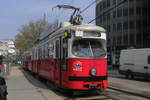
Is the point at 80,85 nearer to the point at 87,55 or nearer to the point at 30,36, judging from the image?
the point at 87,55

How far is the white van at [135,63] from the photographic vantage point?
16.8 metres

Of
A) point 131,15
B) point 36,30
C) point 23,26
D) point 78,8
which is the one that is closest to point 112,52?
point 131,15

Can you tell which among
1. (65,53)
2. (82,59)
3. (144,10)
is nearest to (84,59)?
(82,59)

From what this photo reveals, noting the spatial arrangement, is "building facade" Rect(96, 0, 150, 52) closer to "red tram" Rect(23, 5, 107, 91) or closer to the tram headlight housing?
"red tram" Rect(23, 5, 107, 91)

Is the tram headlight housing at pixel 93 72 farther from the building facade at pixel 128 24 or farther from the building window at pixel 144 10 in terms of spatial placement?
the building window at pixel 144 10

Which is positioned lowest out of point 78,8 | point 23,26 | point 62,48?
point 62,48

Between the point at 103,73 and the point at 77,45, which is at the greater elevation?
the point at 77,45

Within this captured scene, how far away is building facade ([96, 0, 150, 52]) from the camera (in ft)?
146

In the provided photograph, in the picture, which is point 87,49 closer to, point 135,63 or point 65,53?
point 65,53

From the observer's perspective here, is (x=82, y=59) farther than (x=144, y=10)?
No

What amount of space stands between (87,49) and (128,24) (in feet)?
134

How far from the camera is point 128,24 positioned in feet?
157

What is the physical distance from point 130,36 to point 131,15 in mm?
4602

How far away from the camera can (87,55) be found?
29.2ft
